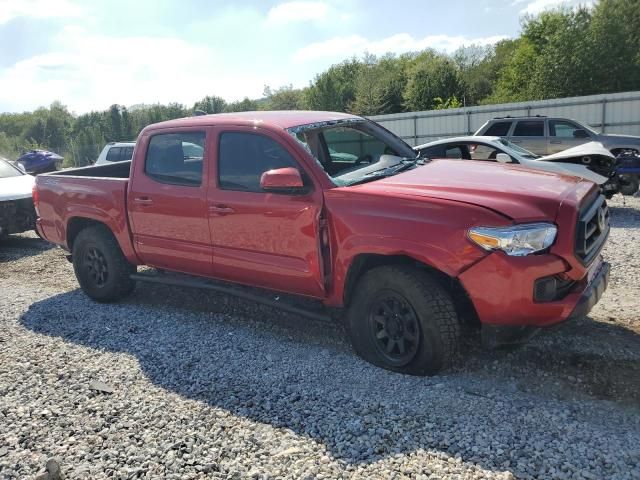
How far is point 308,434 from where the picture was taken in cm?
328

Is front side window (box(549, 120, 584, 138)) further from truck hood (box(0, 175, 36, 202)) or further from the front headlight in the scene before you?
truck hood (box(0, 175, 36, 202))

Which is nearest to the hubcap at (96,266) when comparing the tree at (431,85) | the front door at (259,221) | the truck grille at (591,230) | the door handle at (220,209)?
the front door at (259,221)

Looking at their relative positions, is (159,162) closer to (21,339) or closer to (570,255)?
(21,339)

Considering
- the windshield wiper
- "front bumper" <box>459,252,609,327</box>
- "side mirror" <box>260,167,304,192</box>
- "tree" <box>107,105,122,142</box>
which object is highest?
"tree" <box>107,105,122,142</box>

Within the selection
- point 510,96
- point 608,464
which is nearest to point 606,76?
point 510,96

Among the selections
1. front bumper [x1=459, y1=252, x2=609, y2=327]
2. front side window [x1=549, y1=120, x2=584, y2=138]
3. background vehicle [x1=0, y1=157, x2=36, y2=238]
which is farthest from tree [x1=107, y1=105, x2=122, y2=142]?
front bumper [x1=459, y1=252, x2=609, y2=327]

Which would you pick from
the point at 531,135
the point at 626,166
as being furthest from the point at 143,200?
the point at 531,135

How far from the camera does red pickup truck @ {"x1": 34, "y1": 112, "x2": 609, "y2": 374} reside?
11.2ft

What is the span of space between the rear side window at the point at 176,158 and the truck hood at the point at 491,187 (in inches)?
66.1

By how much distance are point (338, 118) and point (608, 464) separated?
11.3 feet

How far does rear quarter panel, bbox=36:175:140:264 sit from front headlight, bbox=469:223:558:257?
3.69 metres

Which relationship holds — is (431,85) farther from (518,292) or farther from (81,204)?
(518,292)

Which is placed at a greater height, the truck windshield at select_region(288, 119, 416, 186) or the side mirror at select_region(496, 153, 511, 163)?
the truck windshield at select_region(288, 119, 416, 186)

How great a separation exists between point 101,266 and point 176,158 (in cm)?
168
